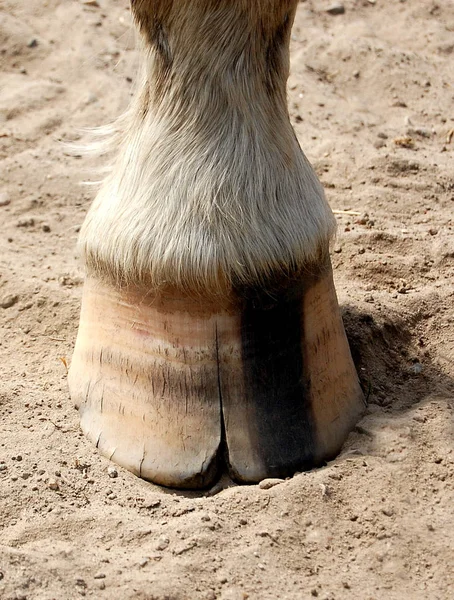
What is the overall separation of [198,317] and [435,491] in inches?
26.2

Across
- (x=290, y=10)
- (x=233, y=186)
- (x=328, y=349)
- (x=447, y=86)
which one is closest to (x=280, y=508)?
(x=328, y=349)

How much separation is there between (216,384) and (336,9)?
3.17 m

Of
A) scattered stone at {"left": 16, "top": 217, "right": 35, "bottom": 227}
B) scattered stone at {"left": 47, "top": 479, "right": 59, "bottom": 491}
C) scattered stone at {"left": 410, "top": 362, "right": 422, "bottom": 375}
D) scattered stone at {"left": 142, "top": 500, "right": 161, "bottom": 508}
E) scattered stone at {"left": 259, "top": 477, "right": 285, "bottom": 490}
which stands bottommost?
scattered stone at {"left": 16, "top": 217, "right": 35, "bottom": 227}

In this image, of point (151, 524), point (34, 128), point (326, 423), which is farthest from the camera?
point (34, 128)

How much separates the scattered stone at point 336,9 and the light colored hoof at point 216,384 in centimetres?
288

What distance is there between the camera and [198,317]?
2143 mm

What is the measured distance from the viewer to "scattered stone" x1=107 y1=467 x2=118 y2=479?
221 centimetres

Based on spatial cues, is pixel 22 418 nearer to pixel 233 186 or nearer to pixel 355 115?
pixel 233 186

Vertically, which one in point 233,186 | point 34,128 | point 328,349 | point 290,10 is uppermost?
point 290,10

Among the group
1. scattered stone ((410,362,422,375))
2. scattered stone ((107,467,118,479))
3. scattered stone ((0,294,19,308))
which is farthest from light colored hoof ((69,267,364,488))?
scattered stone ((0,294,19,308))

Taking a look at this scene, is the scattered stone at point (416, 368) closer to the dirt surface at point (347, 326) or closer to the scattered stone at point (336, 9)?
the dirt surface at point (347, 326)

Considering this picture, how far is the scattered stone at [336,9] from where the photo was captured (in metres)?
4.78

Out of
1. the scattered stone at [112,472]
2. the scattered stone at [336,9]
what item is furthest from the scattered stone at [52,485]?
the scattered stone at [336,9]

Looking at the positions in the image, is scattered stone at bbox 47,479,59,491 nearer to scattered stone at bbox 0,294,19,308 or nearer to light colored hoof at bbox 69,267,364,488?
light colored hoof at bbox 69,267,364,488
